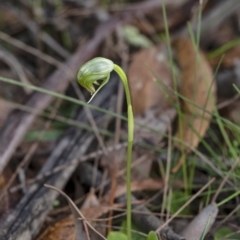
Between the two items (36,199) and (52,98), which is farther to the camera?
(52,98)

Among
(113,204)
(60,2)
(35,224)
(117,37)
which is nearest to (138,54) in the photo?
(117,37)

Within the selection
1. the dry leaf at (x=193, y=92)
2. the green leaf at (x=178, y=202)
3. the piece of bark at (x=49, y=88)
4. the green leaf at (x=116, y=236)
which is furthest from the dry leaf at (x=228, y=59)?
the green leaf at (x=116, y=236)

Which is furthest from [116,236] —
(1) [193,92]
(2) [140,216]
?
(1) [193,92]

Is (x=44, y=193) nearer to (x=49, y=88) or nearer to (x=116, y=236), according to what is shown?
(x=116, y=236)

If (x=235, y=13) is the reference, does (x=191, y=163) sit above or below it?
below

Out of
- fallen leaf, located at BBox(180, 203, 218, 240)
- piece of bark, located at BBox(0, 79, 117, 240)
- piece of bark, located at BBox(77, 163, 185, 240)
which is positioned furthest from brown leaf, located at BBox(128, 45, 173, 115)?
fallen leaf, located at BBox(180, 203, 218, 240)

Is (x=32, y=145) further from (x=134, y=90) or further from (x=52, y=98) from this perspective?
(x=134, y=90)
